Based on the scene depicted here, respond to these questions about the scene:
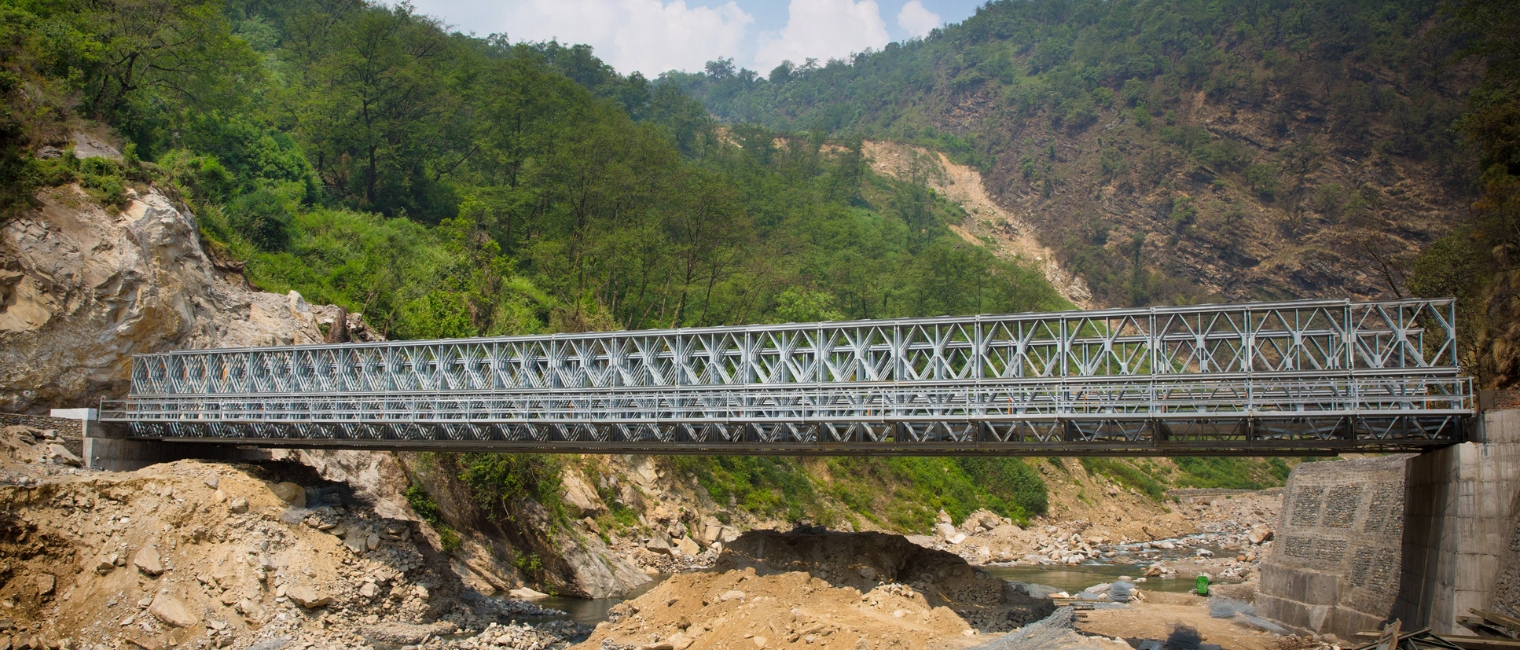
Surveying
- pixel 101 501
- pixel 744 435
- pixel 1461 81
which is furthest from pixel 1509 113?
pixel 1461 81

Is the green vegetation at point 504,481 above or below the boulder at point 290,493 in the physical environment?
below

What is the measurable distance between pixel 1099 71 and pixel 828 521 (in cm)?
10729

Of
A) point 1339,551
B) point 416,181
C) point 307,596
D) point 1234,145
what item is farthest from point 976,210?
point 307,596

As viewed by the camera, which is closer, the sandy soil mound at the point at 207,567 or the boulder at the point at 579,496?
the sandy soil mound at the point at 207,567

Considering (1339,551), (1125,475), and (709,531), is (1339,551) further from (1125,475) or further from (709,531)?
(1125,475)

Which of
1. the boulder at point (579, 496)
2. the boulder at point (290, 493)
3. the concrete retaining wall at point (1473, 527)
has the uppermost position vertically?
Result: the concrete retaining wall at point (1473, 527)

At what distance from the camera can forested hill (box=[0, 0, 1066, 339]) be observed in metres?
42.7

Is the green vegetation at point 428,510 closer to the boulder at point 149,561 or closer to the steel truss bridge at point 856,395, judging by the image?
the steel truss bridge at point 856,395

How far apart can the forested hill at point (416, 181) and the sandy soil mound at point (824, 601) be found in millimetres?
20534

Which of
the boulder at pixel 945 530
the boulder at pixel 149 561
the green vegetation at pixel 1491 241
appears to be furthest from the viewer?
the boulder at pixel 945 530

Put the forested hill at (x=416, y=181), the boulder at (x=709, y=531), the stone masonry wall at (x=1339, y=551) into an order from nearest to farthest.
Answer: the stone masonry wall at (x=1339, y=551) → the forested hill at (x=416, y=181) → the boulder at (x=709, y=531)

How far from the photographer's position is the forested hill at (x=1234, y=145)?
100500mm

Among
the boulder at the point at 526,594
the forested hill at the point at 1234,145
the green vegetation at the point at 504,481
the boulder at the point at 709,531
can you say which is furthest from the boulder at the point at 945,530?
the forested hill at the point at 1234,145

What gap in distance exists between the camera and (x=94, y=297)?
107ft
